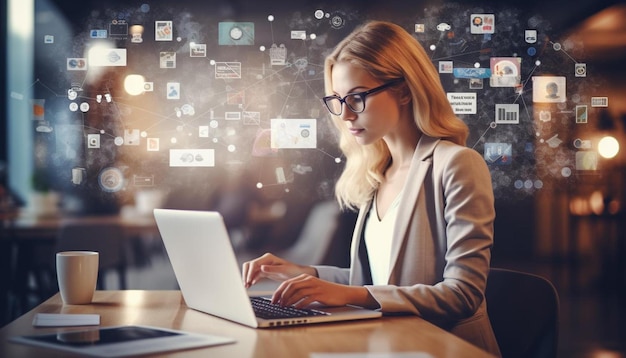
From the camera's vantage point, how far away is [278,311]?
1406 mm

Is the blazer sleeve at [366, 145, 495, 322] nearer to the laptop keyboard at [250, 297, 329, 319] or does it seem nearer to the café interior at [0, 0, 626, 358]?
the laptop keyboard at [250, 297, 329, 319]

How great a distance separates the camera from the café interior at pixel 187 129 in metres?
2.91

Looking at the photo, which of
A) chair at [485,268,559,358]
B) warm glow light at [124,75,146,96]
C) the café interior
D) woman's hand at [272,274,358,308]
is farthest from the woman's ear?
warm glow light at [124,75,146,96]

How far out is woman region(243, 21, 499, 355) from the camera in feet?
4.84

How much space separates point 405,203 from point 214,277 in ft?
1.94

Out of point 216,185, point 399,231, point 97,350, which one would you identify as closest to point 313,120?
point 216,185

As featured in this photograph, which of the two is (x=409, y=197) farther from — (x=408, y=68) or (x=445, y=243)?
Answer: (x=408, y=68)

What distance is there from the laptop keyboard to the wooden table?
2.3 inches

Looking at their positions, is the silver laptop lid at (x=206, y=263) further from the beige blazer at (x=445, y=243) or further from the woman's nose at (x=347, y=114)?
the woman's nose at (x=347, y=114)

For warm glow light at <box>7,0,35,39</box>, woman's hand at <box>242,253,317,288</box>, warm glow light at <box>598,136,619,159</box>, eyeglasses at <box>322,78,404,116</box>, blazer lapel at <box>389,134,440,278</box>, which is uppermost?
warm glow light at <box>7,0,35,39</box>

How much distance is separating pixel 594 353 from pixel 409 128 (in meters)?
1.73

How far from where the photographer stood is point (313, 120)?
2947mm

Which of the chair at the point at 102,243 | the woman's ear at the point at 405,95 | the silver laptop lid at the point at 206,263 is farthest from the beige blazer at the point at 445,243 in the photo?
the chair at the point at 102,243

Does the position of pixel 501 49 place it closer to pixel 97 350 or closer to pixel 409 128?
pixel 409 128
